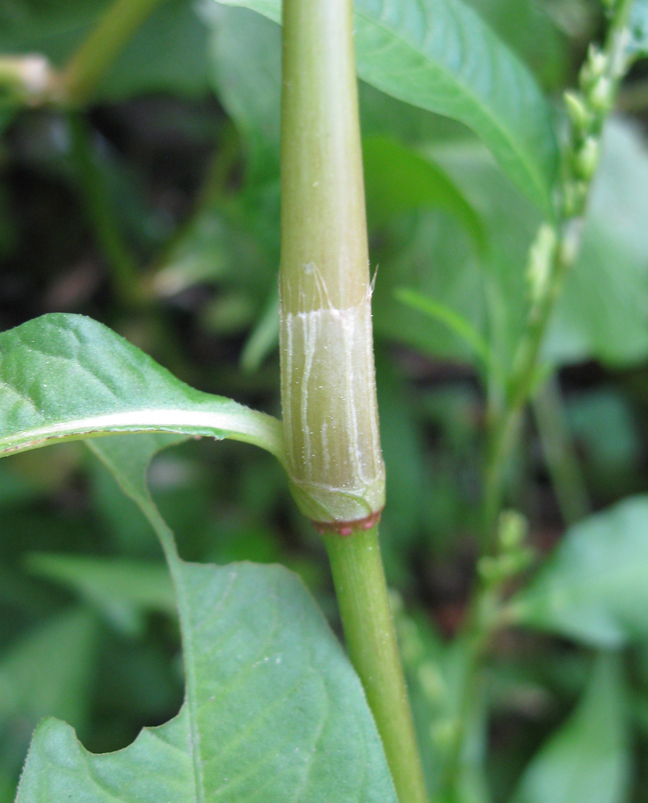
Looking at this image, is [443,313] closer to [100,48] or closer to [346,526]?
[346,526]

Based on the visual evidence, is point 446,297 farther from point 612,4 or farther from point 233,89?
point 612,4

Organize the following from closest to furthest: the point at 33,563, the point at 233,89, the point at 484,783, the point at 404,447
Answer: the point at 233,89 < the point at 33,563 < the point at 484,783 < the point at 404,447

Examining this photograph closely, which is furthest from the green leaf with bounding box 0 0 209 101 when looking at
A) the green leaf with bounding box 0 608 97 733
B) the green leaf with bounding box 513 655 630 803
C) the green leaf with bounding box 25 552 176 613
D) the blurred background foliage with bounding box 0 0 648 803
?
the green leaf with bounding box 513 655 630 803

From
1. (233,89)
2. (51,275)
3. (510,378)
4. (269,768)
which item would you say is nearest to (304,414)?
(269,768)

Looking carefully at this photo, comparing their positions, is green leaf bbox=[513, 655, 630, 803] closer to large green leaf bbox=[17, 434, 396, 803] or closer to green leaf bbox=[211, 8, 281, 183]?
large green leaf bbox=[17, 434, 396, 803]

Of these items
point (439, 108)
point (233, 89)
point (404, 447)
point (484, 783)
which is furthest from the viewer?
point (404, 447)

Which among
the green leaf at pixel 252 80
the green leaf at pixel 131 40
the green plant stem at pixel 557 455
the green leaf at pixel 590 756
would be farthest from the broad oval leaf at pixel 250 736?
the green plant stem at pixel 557 455

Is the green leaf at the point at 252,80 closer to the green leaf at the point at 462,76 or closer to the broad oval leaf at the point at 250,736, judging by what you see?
the green leaf at the point at 462,76
